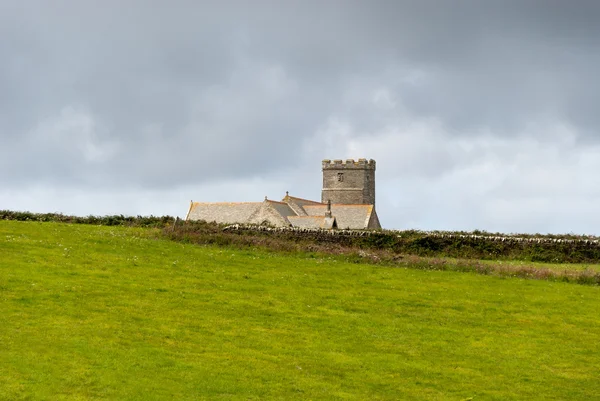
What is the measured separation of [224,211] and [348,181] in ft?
203

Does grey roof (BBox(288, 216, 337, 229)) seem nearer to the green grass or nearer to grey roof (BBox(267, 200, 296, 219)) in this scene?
grey roof (BBox(267, 200, 296, 219))

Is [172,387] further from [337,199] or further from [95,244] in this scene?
[337,199]

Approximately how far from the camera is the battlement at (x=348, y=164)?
16038 cm

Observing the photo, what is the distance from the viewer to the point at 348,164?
528 ft

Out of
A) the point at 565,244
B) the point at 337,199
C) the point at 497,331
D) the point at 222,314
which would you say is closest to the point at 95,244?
the point at 222,314

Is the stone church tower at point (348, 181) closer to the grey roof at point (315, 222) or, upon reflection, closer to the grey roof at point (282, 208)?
the grey roof at point (282, 208)

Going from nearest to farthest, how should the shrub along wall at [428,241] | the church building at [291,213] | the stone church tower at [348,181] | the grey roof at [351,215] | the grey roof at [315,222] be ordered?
the shrub along wall at [428,241]
the grey roof at [315,222]
the church building at [291,213]
the grey roof at [351,215]
the stone church tower at [348,181]

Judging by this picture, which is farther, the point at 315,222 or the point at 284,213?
the point at 284,213

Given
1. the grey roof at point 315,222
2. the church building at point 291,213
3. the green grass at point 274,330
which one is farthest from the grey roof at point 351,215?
the green grass at point 274,330

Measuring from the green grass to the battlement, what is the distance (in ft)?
390

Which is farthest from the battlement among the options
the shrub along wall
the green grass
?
the green grass

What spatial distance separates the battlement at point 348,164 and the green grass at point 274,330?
11888 cm

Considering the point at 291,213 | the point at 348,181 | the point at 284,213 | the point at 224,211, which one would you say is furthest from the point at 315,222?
the point at 348,181

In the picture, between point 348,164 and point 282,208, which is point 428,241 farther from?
point 348,164
